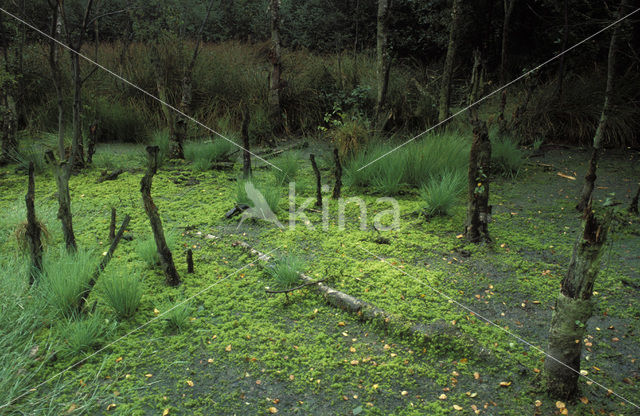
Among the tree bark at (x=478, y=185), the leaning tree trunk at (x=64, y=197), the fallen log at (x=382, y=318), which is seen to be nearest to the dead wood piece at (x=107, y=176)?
the leaning tree trunk at (x=64, y=197)

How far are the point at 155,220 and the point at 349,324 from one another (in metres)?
1.13

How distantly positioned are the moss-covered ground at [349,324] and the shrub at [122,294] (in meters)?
0.05

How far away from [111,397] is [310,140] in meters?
4.81

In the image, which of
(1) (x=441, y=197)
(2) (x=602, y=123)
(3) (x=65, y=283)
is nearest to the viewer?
(3) (x=65, y=283)

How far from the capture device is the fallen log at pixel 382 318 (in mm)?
2092

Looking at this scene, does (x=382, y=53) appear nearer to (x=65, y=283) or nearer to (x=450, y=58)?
(x=450, y=58)

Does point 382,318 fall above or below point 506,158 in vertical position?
below

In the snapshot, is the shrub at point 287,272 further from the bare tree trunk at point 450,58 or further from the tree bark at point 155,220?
the bare tree trunk at point 450,58

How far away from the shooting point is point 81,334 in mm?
1941

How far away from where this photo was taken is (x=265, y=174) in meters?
4.51

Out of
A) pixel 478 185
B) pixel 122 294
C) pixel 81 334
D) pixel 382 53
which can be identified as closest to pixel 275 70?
pixel 382 53

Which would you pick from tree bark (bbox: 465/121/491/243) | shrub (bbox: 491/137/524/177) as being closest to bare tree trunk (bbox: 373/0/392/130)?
shrub (bbox: 491/137/524/177)

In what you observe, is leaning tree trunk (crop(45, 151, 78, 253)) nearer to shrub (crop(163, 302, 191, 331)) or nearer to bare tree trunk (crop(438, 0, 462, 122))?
shrub (crop(163, 302, 191, 331))

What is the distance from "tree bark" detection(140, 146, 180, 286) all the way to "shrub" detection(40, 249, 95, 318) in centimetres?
36
